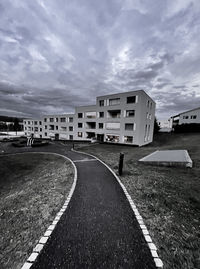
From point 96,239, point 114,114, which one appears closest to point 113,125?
point 114,114

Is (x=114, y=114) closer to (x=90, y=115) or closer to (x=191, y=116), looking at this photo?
(x=90, y=115)

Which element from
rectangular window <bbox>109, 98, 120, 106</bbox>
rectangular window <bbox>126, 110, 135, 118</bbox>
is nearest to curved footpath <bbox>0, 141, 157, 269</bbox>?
rectangular window <bbox>126, 110, 135, 118</bbox>

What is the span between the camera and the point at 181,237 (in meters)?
3.02

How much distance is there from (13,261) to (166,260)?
3.58 metres

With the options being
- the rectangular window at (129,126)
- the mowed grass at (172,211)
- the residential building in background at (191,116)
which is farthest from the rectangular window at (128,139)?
the residential building in background at (191,116)

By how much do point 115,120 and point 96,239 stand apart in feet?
82.2

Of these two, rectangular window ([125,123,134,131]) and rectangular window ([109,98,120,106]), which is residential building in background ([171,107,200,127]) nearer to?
rectangular window ([125,123,134,131])

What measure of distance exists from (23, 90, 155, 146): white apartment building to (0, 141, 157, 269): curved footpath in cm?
2152

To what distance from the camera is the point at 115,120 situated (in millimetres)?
26797

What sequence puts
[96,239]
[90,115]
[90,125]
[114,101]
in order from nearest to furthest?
1. [96,239]
2. [114,101]
3. [90,115]
4. [90,125]

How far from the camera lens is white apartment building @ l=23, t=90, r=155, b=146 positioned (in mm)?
23984

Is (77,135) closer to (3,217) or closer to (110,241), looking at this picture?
(3,217)

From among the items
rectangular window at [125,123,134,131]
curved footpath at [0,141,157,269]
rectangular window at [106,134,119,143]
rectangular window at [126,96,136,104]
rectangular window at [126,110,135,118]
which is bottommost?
curved footpath at [0,141,157,269]

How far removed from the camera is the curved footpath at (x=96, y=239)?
239 centimetres
